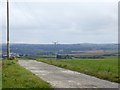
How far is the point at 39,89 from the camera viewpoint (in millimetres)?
13688

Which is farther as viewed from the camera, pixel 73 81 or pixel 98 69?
pixel 98 69

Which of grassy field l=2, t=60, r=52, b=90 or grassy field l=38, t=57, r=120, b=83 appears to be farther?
grassy field l=38, t=57, r=120, b=83

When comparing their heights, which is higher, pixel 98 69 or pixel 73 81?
pixel 73 81

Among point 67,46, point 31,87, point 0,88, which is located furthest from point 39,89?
point 67,46

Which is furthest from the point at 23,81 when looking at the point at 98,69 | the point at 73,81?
the point at 98,69

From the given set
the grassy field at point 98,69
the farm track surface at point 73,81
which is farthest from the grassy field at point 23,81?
Result: the grassy field at point 98,69

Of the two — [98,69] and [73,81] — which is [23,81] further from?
[98,69]

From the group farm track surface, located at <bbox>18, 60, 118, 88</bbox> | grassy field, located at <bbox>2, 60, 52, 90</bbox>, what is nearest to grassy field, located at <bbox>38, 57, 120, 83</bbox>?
farm track surface, located at <bbox>18, 60, 118, 88</bbox>

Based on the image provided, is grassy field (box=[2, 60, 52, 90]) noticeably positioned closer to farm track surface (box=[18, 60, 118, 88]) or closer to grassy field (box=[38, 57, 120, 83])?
farm track surface (box=[18, 60, 118, 88])

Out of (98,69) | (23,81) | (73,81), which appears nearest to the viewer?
(23,81)

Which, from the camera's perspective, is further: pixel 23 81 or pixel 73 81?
pixel 73 81

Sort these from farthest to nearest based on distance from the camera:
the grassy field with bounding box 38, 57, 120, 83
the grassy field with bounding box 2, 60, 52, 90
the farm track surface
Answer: the grassy field with bounding box 38, 57, 120, 83
the farm track surface
the grassy field with bounding box 2, 60, 52, 90

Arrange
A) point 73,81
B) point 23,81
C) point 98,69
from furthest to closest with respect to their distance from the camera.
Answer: point 98,69 → point 73,81 → point 23,81

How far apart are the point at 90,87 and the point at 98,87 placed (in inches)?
12.1
